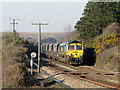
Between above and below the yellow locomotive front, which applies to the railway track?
below

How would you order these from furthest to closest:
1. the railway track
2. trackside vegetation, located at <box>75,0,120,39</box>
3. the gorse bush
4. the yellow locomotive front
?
trackside vegetation, located at <box>75,0,120,39</box>, the gorse bush, the yellow locomotive front, the railway track

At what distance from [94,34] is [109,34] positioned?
4.29 metres

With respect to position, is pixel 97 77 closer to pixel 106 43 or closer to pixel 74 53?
pixel 74 53

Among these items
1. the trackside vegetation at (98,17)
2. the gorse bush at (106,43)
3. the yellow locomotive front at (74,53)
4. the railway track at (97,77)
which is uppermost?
the trackside vegetation at (98,17)

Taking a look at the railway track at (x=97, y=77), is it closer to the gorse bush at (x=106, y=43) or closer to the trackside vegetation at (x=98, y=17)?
the gorse bush at (x=106, y=43)

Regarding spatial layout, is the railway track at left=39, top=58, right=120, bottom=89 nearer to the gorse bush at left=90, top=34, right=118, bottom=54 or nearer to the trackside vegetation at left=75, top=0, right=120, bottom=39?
the gorse bush at left=90, top=34, right=118, bottom=54

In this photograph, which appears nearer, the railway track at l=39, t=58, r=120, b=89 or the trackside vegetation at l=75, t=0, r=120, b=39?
the railway track at l=39, t=58, r=120, b=89

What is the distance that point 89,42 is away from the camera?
3142cm

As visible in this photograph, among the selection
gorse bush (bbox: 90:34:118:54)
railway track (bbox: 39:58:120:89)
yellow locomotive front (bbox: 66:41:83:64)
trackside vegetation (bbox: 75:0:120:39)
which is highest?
trackside vegetation (bbox: 75:0:120:39)

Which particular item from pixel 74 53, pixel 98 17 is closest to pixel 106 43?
pixel 74 53

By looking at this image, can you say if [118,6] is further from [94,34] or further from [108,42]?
[108,42]

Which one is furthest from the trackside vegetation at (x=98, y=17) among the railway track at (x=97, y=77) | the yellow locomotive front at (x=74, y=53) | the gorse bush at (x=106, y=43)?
the railway track at (x=97, y=77)

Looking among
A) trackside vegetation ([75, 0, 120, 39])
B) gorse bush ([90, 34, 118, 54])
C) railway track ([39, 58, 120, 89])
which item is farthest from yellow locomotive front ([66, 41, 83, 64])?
trackside vegetation ([75, 0, 120, 39])

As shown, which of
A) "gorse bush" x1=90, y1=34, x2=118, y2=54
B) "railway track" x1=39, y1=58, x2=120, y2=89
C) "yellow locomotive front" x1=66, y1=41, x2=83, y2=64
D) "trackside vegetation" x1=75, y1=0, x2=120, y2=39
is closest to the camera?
"railway track" x1=39, y1=58, x2=120, y2=89
